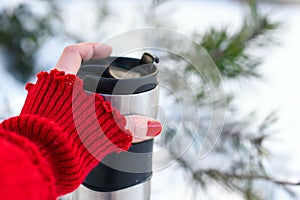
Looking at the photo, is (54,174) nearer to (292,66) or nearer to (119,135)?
(119,135)

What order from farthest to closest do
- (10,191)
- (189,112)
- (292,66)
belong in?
(292,66)
(189,112)
(10,191)

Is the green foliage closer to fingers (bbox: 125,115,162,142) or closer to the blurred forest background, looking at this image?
the blurred forest background

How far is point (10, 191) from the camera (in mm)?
268

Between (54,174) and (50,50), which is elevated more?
(50,50)

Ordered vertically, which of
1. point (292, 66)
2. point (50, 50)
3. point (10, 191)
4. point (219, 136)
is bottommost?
point (10, 191)

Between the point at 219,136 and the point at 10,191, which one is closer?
the point at 10,191

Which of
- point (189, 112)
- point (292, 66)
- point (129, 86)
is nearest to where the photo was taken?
point (129, 86)

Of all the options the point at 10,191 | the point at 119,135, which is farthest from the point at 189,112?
the point at 10,191

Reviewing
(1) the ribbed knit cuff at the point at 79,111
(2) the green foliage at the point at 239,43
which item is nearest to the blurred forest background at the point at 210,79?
(2) the green foliage at the point at 239,43

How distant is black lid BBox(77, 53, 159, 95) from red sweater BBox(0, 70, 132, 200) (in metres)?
0.03

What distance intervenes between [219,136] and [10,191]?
28cm

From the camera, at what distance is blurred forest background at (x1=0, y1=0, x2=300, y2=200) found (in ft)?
1.57

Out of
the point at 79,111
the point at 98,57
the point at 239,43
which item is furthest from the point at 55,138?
the point at 239,43

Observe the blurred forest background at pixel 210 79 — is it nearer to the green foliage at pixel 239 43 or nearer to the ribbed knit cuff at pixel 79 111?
the green foliage at pixel 239 43
